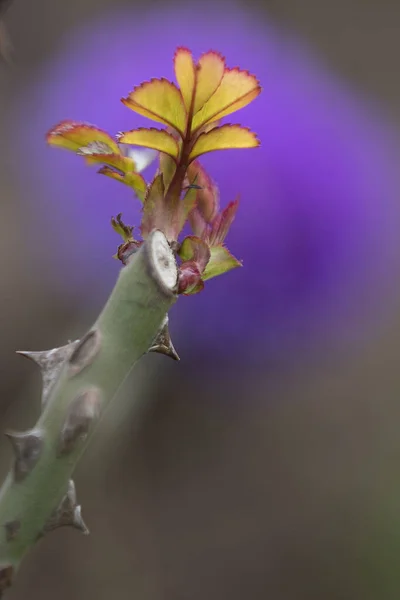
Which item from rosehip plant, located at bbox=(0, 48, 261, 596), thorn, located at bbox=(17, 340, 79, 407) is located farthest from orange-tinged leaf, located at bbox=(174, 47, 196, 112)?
thorn, located at bbox=(17, 340, 79, 407)

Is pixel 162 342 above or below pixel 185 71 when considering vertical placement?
below

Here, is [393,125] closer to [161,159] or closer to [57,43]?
[57,43]

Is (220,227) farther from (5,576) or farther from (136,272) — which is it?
(5,576)

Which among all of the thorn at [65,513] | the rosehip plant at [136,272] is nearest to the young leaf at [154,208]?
the rosehip plant at [136,272]

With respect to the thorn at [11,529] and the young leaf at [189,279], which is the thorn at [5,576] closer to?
the thorn at [11,529]

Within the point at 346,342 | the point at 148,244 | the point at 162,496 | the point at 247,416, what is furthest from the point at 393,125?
the point at 148,244

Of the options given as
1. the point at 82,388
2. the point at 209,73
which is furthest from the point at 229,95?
the point at 82,388
